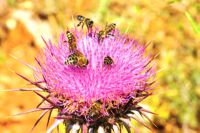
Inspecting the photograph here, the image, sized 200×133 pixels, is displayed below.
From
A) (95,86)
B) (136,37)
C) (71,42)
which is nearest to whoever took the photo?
(95,86)

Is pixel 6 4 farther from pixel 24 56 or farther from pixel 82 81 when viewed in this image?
pixel 82 81

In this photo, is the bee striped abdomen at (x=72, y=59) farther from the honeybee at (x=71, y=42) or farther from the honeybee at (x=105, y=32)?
A: the honeybee at (x=105, y=32)

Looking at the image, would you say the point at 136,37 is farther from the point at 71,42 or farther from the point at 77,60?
the point at 77,60

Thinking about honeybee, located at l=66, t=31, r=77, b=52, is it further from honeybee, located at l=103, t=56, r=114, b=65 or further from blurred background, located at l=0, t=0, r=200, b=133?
blurred background, located at l=0, t=0, r=200, b=133

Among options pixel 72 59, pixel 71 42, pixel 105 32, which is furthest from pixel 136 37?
pixel 72 59

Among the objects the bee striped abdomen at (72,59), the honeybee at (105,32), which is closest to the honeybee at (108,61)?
the bee striped abdomen at (72,59)
